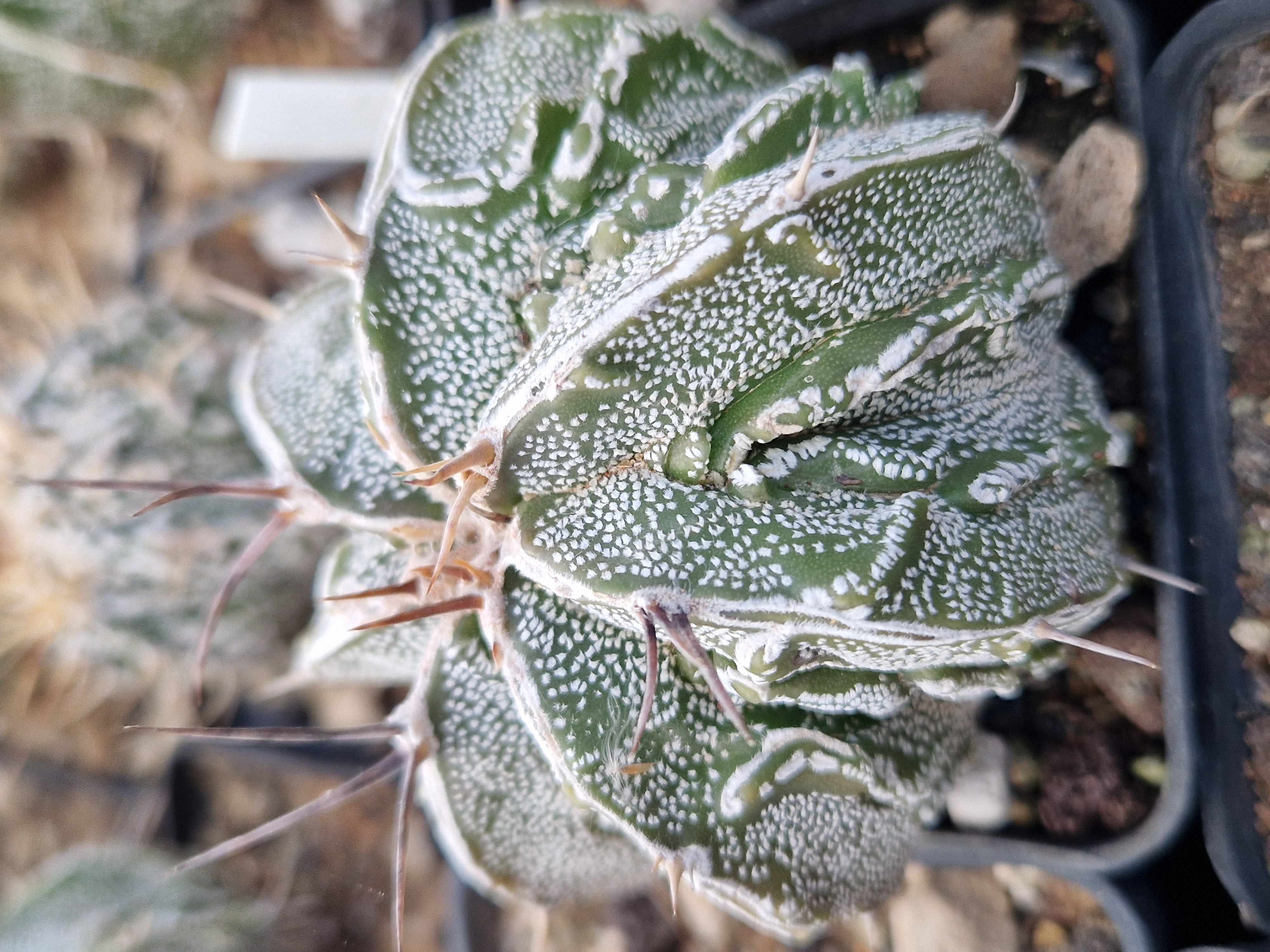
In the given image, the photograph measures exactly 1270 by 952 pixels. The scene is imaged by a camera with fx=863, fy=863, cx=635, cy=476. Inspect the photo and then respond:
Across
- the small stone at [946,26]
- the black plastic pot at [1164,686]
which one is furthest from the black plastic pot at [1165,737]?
the small stone at [946,26]

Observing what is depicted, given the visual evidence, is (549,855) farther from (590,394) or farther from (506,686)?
(590,394)

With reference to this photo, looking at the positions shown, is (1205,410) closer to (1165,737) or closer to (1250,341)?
(1250,341)

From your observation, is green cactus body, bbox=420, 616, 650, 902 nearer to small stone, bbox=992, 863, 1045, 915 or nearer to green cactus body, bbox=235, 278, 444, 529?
green cactus body, bbox=235, 278, 444, 529

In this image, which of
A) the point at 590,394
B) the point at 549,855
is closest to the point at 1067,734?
the point at 549,855

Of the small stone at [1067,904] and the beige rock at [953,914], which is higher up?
the small stone at [1067,904]

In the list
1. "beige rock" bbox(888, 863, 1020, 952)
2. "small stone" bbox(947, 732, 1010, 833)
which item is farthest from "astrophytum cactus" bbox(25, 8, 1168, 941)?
"beige rock" bbox(888, 863, 1020, 952)

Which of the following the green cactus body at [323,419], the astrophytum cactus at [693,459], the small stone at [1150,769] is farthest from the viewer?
the small stone at [1150,769]

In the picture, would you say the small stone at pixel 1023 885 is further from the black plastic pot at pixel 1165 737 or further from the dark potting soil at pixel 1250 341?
the dark potting soil at pixel 1250 341
